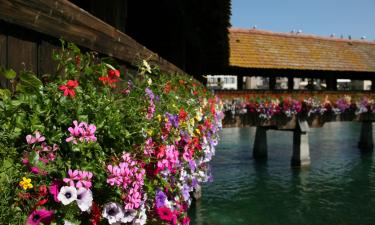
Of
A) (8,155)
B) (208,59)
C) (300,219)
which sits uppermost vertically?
(208,59)

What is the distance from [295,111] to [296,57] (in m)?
3.68

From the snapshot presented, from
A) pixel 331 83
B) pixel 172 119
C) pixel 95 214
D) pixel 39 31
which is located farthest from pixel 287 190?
pixel 95 214

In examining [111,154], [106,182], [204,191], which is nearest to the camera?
[106,182]

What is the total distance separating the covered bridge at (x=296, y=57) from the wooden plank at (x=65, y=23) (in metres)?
14.2

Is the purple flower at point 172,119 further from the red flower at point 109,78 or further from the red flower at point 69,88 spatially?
the red flower at point 69,88

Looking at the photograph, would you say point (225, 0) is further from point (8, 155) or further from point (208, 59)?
point (8, 155)

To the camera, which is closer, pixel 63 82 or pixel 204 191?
pixel 63 82

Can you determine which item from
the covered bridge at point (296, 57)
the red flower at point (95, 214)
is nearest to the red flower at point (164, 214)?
the red flower at point (95, 214)

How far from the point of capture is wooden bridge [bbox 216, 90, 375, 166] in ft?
53.3

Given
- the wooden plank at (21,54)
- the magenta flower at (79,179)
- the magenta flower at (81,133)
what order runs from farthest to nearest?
the wooden plank at (21,54) → the magenta flower at (81,133) → the magenta flower at (79,179)

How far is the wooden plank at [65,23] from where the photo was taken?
1.80 meters

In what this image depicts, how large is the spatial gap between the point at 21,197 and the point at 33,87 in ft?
1.55

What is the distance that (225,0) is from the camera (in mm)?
9461

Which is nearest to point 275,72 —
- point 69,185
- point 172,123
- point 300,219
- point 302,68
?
point 302,68
